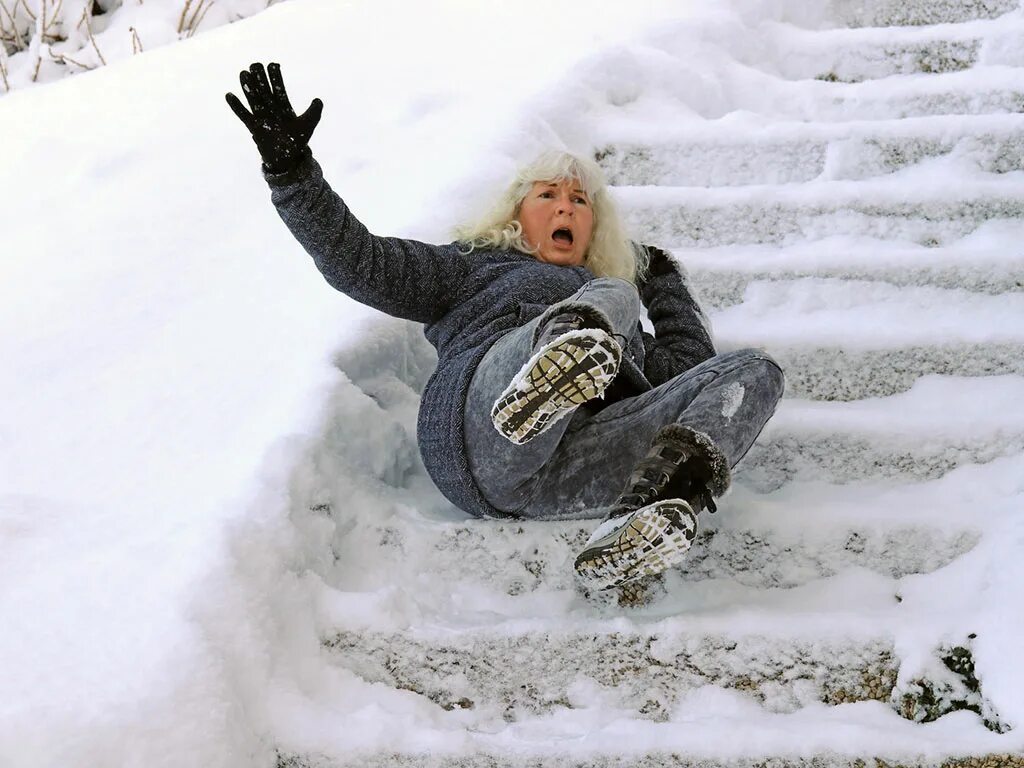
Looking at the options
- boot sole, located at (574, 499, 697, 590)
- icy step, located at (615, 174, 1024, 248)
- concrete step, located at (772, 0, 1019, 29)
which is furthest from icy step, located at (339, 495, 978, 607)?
concrete step, located at (772, 0, 1019, 29)

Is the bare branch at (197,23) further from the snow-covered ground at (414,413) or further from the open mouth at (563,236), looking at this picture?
the open mouth at (563,236)

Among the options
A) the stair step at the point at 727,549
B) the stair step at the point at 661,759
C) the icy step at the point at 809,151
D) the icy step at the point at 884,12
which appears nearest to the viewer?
the stair step at the point at 661,759

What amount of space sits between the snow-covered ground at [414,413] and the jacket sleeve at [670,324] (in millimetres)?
132

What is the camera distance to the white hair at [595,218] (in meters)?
1.91

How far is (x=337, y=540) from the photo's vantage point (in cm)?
158

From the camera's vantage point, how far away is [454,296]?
175 centimetres

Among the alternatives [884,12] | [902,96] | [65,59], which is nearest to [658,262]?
[902,96]

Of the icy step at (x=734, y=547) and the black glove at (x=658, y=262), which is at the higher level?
the black glove at (x=658, y=262)

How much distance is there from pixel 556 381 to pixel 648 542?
0.78 ft

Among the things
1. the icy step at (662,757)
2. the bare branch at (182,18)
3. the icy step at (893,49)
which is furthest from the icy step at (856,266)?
the bare branch at (182,18)

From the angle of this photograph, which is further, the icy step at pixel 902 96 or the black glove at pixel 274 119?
the icy step at pixel 902 96

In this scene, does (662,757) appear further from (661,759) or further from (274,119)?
(274,119)

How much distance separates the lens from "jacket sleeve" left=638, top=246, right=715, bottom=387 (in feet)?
5.91

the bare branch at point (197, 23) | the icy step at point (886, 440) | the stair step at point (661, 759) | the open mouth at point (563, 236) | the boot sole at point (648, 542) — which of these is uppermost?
the bare branch at point (197, 23)
